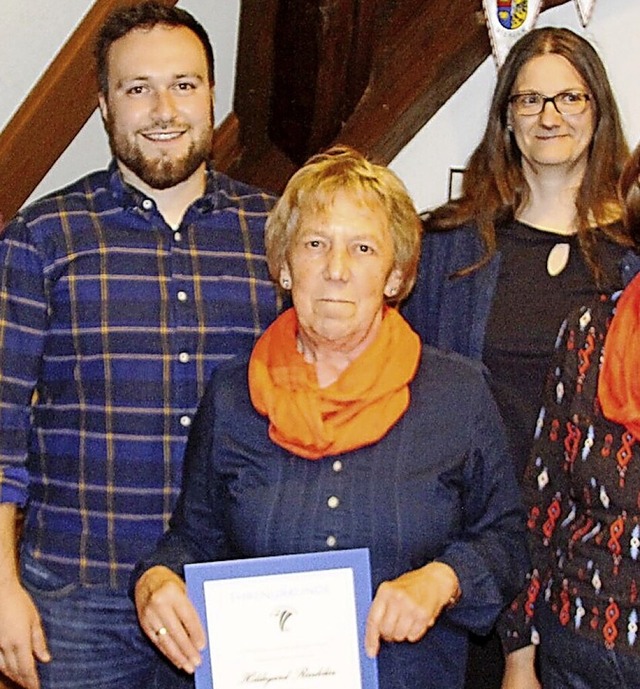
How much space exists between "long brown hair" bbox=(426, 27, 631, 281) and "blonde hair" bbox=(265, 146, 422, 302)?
1.25 ft

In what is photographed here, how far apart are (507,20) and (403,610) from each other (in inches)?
56.9

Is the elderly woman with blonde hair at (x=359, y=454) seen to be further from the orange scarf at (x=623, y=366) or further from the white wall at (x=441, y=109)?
the white wall at (x=441, y=109)

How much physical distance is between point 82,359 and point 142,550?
13.1 inches

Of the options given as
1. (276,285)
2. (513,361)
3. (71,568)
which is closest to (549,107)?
(513,361)

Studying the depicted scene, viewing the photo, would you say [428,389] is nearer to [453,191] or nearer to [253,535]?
[253,535]

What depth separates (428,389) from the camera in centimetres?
161

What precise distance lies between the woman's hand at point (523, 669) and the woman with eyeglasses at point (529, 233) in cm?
34

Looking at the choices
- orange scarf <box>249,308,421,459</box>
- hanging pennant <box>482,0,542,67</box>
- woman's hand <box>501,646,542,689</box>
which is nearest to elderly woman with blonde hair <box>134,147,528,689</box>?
orange scarf <box>249,308,421,459</box>

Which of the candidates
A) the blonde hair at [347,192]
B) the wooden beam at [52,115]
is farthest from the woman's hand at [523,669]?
the wooden beam at [52,115]

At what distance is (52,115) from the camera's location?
2475 mm

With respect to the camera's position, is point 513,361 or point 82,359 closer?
point 82,359

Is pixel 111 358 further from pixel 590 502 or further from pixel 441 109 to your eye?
pixel 441 109

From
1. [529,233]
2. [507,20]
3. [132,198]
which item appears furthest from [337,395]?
[507,20]

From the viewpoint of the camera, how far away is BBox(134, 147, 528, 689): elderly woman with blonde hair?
60.9 inches
